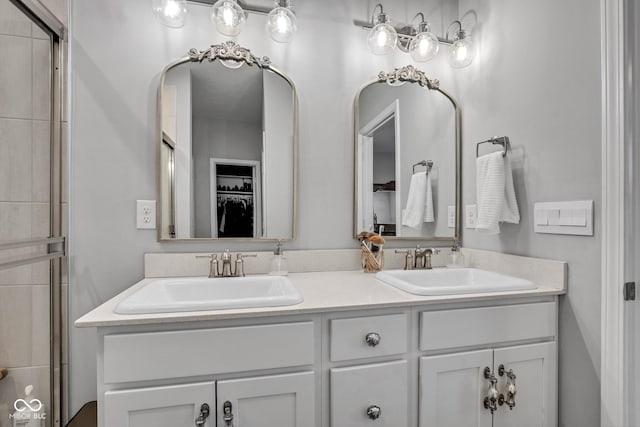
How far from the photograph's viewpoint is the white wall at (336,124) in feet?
3.93

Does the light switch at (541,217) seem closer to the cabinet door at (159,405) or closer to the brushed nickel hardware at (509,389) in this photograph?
the brushed nickel hardware at (509,389)

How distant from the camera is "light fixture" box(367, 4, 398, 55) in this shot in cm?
159

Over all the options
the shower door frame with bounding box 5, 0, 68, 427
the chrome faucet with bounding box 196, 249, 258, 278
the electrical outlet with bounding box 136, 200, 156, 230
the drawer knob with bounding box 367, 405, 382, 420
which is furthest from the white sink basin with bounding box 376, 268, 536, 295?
the shower door frame with bounding box 5, 0, 68, 427

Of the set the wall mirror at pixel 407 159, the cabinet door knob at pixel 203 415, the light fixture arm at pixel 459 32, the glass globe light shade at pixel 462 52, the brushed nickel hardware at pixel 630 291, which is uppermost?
the light fixture arm at pixel 459 32

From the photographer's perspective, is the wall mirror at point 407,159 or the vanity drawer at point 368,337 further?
the wall mirror at point 407,159

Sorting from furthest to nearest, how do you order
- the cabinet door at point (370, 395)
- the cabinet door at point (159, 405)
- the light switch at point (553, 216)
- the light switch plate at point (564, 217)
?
the light switch at point (553, 216), the light switch plate at point (564, 217), the cabinet door at point (370, 395), the cabinet door at point (159, 405)

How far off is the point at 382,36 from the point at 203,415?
1.76m

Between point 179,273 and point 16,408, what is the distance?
76cm

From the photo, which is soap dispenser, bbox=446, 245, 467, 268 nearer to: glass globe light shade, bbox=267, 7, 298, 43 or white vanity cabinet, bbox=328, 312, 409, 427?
white vanity cabinet, bbox=328, 312, 409, 427

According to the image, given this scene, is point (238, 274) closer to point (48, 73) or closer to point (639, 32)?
point (48, 73)

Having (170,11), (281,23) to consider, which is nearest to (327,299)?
(281,23)

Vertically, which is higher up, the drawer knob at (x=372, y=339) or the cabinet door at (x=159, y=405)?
the drawer knob at (x=372, y=339)

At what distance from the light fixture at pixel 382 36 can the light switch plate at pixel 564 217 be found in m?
1.03

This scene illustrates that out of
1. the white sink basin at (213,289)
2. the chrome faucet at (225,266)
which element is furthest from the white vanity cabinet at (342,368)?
the chrome faucet at (225,266)
